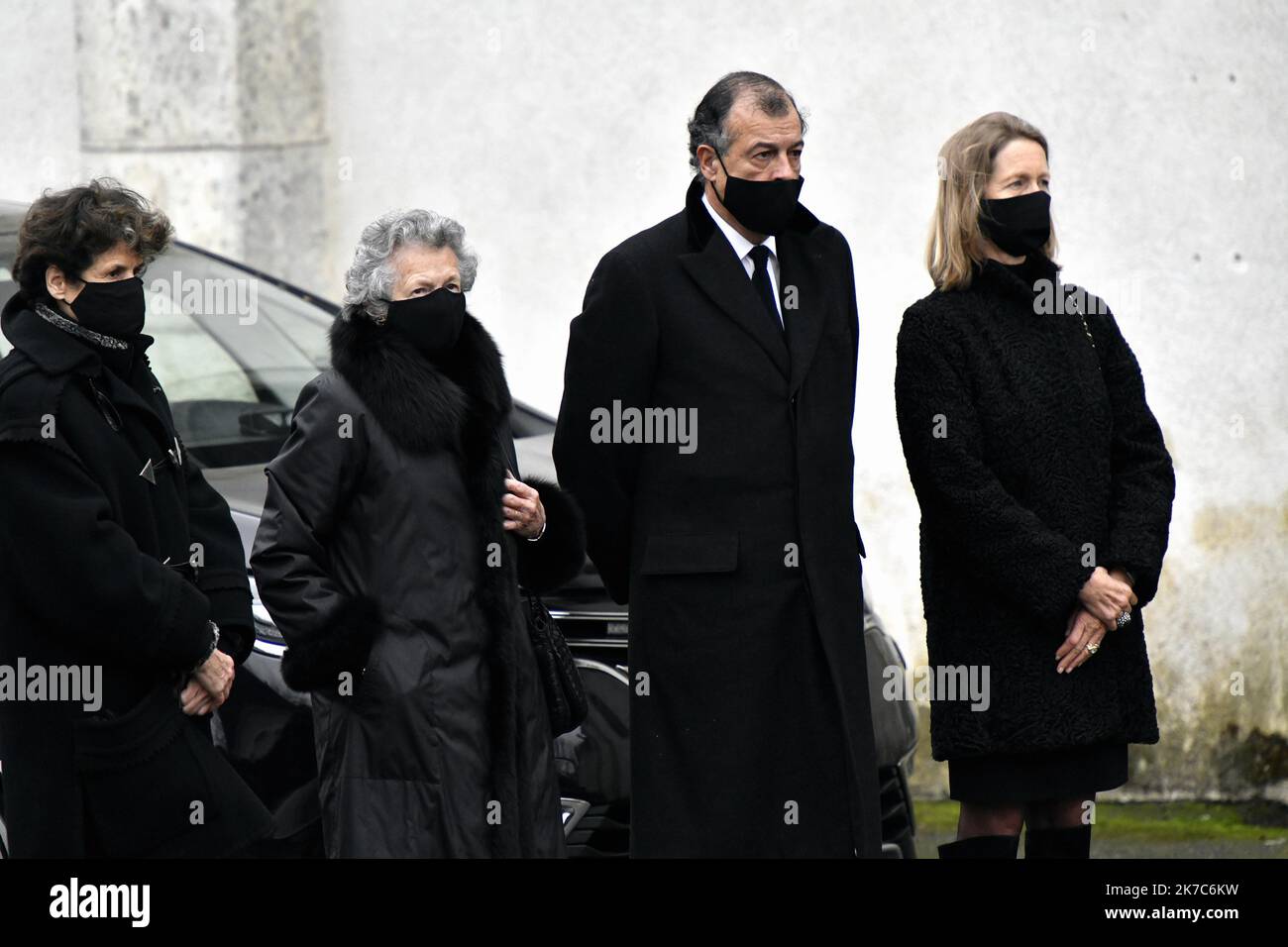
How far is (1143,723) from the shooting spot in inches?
149

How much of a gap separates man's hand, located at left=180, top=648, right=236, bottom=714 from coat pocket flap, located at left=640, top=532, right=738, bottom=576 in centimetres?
84

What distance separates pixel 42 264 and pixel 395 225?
0.64 m

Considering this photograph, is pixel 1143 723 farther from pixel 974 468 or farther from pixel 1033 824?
pixel 974 468

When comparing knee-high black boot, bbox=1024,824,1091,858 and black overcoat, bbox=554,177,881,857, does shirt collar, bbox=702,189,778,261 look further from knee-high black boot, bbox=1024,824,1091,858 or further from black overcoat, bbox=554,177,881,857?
knee-high black boot, bbox=1024,824,1091,858

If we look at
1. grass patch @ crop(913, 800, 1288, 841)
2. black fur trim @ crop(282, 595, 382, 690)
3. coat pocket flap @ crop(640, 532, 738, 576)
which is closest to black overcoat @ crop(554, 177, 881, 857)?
coat pocket flap @ crop(640, 532, 738, 576)

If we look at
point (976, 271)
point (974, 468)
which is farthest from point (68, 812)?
point (976, 271)

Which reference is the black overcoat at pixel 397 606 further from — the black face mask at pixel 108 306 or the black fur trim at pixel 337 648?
the black face mask at pixel 108 306

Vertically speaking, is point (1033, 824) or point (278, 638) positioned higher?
point (278, 638)

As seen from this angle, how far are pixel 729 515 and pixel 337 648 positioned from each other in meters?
0.82

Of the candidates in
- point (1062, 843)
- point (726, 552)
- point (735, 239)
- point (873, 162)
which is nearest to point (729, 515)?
point (726, 552)

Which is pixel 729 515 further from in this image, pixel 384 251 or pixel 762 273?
pixel 384 251

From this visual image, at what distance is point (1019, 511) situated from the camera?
3672 millimetres
